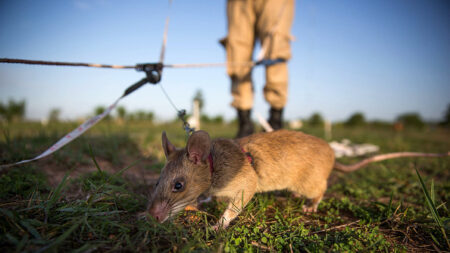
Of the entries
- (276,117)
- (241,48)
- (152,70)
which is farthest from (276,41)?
(152,70)

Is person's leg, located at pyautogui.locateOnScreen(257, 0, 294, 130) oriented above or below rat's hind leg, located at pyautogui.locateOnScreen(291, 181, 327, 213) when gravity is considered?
above

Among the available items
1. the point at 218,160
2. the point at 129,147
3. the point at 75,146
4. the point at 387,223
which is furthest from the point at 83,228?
the point at 129,147

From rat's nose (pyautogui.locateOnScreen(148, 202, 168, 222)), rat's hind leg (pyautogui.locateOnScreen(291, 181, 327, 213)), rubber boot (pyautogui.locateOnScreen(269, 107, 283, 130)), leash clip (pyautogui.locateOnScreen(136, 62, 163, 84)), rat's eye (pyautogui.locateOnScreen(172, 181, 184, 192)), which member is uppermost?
leash clip (pyautogui.locateOnScreen(136, 62, 163, 84))

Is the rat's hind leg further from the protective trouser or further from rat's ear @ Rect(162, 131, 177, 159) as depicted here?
the protective trouser

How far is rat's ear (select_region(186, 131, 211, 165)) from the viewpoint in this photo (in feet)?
6.35

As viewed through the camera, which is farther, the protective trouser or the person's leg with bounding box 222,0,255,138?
the person's leg with bounding box 222,0,255,138

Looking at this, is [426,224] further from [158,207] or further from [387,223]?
[158,207]

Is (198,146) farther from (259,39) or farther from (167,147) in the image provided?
(259,39)

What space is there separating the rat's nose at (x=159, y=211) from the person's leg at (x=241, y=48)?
11.0ft

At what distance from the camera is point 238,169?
2.30m

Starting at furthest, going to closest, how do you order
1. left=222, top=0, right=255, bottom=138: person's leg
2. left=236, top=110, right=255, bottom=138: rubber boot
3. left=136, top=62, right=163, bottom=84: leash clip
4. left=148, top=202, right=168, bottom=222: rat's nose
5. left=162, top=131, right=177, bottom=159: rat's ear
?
left=236, top=110, right=255, bottom=138: rubber boot < left=222, top=0, right=255, bottom=138: person's leg < left=136, top=62, right=163, bottom=84: leash clip < left=162, top=131, right=177, bottom=159: rat's ear < left=148, top=202, right=168, bottom=222: rat's nose

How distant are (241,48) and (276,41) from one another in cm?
84

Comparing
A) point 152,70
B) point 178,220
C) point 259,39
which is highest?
point 259,39

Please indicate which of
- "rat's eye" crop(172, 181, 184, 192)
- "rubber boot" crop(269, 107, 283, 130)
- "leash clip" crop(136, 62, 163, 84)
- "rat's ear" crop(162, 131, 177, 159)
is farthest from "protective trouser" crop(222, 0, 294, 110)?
"rat's eye" crop(172, 181, 184, 192)
